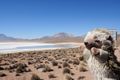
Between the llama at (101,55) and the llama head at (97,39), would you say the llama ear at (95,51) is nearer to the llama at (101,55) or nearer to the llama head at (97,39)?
the llama at (101,55)

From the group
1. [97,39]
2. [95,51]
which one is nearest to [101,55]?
[95,51]

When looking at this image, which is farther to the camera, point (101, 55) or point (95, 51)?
point (101, 55)

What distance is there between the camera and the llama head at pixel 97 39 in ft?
19.6

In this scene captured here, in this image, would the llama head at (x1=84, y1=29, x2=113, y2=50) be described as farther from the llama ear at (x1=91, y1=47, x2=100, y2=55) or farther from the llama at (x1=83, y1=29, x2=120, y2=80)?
the llama ear at (x1=91, y1=47, x2=100, y2=55)

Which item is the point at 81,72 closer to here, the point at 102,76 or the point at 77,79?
the point at 77,79

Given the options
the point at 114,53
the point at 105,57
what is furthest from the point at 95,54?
the point at 114,53

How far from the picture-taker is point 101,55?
6027mm

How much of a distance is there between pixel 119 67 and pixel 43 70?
1332 cm

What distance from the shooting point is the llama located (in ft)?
19.7

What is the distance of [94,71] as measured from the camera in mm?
6355

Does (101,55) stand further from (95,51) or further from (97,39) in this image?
(97,39)

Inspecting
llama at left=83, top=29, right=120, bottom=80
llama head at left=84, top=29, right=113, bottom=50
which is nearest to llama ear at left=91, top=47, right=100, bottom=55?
llama at left=83, top=29, right=120, bottom=80

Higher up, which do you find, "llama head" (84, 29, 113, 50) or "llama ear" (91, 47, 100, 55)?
"llama head" (84, 29, 113, 50)

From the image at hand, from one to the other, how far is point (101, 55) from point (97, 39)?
40 centimetres
